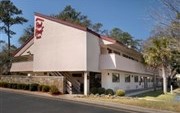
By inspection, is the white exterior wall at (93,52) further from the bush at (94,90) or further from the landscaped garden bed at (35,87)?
the landscaped garden bed at (35,87)

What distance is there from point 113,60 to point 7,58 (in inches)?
802

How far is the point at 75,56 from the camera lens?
28.5 metres

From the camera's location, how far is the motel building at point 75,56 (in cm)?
2825

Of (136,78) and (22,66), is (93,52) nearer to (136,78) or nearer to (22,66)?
(22,66)

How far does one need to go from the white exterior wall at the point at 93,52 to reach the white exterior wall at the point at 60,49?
1.67ft

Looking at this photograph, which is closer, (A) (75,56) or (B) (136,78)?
(A) (75,56)

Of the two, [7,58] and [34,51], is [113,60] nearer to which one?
[34,51]


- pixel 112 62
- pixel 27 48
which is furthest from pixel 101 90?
pixel 27 48

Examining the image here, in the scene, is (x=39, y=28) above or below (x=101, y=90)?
above

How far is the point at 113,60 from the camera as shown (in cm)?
2984

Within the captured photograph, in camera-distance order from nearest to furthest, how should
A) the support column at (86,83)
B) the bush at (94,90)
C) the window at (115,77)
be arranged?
1. the support column at (86,83)
2. the bush at (94,90)
3. the window at (115,77)

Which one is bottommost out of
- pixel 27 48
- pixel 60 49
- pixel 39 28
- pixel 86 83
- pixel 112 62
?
pixel 86 83

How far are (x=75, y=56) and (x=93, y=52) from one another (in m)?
2.02

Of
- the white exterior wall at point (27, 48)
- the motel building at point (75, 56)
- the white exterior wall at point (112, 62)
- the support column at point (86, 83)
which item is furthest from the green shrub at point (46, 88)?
the white exterior wall at point (27, 48)
